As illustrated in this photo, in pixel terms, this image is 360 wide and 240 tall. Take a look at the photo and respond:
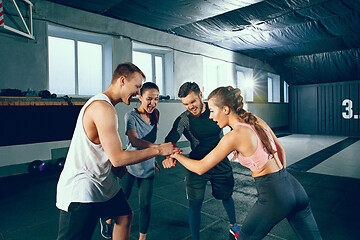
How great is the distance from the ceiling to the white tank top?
190 inches

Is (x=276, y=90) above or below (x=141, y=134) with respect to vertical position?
above

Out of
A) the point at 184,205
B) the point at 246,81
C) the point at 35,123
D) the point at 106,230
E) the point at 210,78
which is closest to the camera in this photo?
the point at 106,230

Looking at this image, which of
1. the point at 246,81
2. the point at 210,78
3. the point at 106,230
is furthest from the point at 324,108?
the point at 106,230

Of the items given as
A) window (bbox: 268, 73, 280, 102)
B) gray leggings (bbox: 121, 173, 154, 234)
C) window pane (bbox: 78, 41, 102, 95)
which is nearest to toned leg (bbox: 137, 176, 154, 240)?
gray leggings (bbox: 121, 173, 154, 234)

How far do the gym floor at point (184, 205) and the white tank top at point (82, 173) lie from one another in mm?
1308

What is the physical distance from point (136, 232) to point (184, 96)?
1.59m

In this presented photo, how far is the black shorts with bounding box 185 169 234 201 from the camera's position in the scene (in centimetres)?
214

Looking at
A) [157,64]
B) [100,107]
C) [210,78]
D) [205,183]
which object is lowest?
[205,183]

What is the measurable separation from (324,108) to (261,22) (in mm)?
7760

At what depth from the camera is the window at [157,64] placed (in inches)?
295

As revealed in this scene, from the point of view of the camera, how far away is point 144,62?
761cm

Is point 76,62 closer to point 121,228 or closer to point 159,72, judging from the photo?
point 159,72

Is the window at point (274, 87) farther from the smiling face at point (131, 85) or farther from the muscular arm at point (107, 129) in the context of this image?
the muscular arm at point (107, 129)

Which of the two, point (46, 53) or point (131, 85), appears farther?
point (46, 53)
